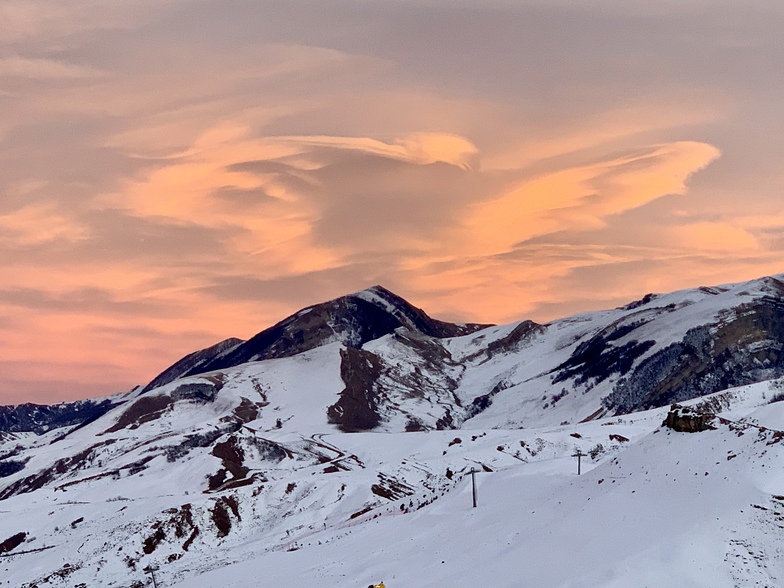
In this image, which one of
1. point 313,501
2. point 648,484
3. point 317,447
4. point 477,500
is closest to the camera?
point 648,484

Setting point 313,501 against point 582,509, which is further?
point 313,501

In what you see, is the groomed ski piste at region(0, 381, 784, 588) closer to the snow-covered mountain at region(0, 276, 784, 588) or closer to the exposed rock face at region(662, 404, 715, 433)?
the snow-covered mountain at region(0, 276, 784, 588)

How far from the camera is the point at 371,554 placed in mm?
61375

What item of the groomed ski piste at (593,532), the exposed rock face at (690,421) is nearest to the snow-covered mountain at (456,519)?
the groomed ski piste at (593,532)

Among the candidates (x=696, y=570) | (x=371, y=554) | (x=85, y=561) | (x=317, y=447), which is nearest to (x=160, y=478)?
(x=317, y=447)

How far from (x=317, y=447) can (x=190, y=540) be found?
95.2 meters

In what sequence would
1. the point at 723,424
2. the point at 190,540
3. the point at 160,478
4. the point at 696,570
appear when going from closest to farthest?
the point at 696,570 → the point at 723,424 → the point at 190,540 → the point at 160,478

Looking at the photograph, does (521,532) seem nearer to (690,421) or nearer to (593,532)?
(593,532)

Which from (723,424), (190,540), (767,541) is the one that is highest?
(723,424)

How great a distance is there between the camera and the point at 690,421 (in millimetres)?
60875

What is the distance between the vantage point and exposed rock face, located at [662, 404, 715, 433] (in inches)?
2382

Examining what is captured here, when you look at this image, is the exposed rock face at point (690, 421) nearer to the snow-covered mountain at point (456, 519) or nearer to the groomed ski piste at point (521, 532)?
the groomed ski piste at point (521, 532)

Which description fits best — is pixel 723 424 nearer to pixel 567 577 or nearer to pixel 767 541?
pixel 767 541

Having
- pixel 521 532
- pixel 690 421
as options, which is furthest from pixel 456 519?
pixel 690 421
